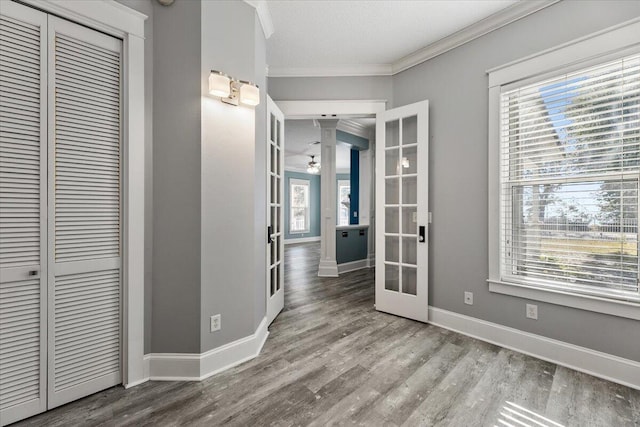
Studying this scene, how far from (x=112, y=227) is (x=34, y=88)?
2.88 ft

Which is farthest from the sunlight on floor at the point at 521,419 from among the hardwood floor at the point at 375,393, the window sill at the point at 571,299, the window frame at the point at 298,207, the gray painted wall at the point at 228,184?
the window frame at the point at 298,207

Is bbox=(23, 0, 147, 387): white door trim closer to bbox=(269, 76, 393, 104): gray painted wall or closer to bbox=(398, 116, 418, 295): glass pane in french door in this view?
bbox=(269, 76, 393, 104): gray painted wall

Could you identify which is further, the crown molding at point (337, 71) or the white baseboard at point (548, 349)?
the crown molding at point (337, 71)

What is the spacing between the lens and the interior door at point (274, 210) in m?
2.74

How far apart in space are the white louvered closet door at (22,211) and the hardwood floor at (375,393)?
0.23 meters

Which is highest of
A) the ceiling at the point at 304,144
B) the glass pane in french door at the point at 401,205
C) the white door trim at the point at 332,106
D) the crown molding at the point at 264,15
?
the ceiling at the point at 304,144

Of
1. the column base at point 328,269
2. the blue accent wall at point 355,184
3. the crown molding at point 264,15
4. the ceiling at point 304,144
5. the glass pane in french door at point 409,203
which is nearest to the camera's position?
the crown molding at point 264,15

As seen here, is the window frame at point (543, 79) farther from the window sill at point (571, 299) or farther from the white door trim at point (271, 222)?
the white door trim at point (271, 222)

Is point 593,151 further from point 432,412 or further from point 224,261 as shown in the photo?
point 224,261

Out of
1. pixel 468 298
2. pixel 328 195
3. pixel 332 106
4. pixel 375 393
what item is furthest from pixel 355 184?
pixel 375 393

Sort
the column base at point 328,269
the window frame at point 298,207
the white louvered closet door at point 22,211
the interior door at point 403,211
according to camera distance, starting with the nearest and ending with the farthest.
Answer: the white louvered closet door at point 22,211
the interior door at point 403,211
the column base at point 328,269
the window frame at point 298,207

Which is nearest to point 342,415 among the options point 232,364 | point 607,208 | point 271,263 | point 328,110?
point 232,364

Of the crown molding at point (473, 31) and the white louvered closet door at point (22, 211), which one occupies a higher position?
the crown molding at point (473, 31)

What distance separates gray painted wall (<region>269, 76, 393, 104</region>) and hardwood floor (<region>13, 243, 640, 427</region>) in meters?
2.70
